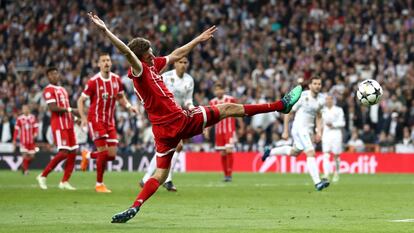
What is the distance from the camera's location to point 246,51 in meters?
39.8

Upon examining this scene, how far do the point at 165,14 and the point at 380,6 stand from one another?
9544mm

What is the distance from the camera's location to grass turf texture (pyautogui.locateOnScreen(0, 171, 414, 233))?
41.6 ft

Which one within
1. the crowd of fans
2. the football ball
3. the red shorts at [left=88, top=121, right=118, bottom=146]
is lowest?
the red shorts at [left=88, top=121, right=118, bottom=146]

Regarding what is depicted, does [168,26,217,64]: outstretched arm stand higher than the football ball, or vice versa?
[168,26,217,64]: outstretched arm

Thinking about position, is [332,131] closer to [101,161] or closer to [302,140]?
[302,140]

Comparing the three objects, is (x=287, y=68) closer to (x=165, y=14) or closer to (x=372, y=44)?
(x=372, y=44)

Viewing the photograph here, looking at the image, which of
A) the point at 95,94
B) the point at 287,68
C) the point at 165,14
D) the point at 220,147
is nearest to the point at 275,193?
the point at 95,94

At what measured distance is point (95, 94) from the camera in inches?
827

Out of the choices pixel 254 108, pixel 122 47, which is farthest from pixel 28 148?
pixel 122 47

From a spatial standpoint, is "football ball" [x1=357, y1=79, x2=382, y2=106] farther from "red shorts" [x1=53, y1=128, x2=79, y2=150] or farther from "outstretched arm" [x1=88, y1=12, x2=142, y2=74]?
"red shorts" [x1=53, y1=128, x2=79, y2=150]

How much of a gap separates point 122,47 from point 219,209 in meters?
3.76

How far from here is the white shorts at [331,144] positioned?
2833 cm

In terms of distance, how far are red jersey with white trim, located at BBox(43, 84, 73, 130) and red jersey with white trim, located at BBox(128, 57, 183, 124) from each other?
8247 millimetres

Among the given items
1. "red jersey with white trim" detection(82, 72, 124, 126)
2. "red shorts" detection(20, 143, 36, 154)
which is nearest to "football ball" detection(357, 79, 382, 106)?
"red jersey with white trim" detection(82, 72, 124, 126)
